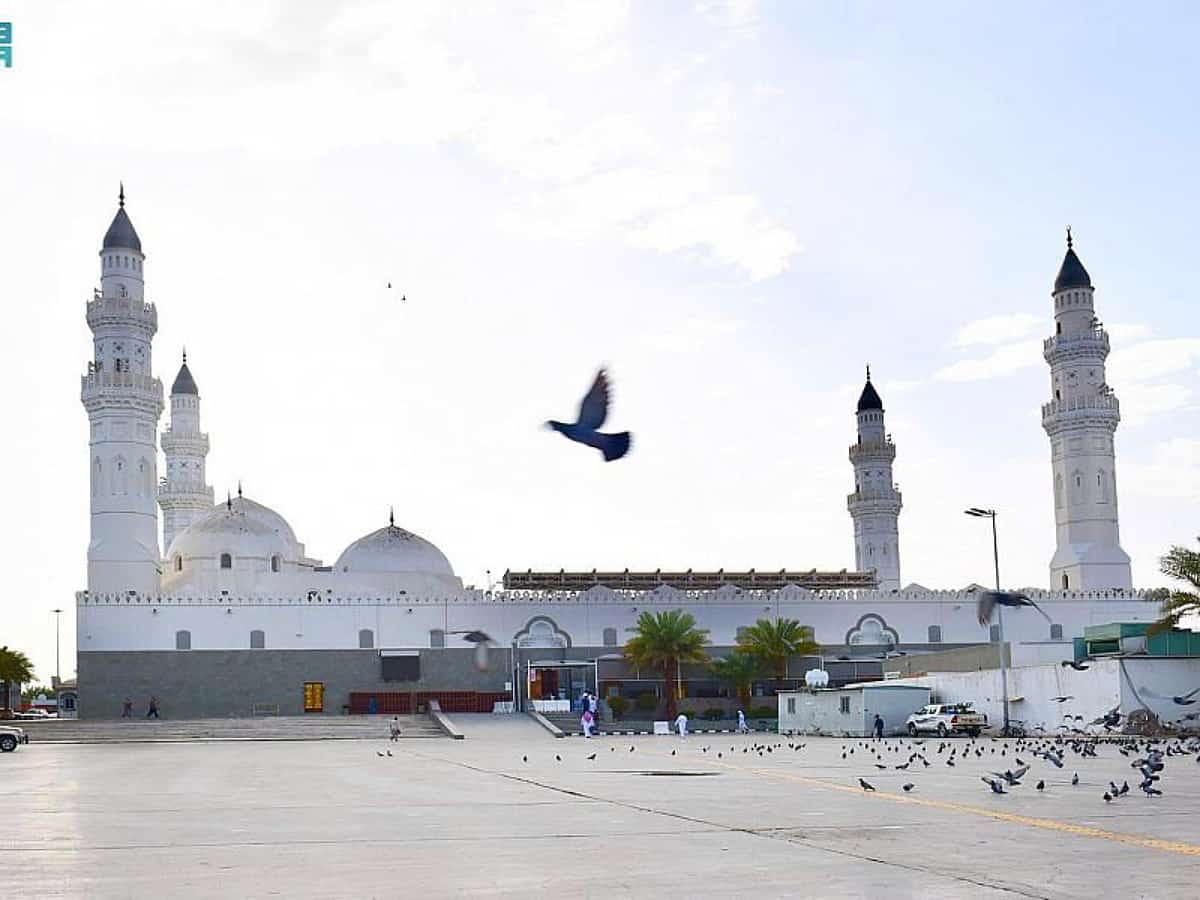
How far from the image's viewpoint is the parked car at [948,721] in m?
42.1

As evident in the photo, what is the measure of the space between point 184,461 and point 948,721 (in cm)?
5356

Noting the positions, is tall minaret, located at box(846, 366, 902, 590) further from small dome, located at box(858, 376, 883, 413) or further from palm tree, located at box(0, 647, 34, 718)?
palm tree, located at box(0, 647, 34, 718)

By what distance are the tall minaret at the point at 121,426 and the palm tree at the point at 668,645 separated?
21.2 meters

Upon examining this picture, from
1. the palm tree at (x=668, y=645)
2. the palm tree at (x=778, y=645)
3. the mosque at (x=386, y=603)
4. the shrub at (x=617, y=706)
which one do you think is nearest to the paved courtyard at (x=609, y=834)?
the palm tree at (x=668, y=645)

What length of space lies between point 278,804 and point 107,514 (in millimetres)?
49275

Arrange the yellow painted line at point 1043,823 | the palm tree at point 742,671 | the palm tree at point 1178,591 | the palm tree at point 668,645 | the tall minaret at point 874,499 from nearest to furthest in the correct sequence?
the yellow painted line at point 1043,823, the palm tree at point 1178,591, the palm tree at point 668,645, the palm tree at point 742,671, the tall minaret at point 874,499

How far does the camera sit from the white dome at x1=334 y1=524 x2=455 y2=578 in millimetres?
72750

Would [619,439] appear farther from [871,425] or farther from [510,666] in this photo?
[871,425]

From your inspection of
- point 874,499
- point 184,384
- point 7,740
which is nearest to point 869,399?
point 874,499

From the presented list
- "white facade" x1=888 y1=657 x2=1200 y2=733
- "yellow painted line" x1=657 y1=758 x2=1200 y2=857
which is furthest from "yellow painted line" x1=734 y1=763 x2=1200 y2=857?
"white facade" x1=888 y1=657 x2=1200 y2=733

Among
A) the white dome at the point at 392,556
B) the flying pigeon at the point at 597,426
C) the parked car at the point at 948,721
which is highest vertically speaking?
the white dome at the point at 392,556

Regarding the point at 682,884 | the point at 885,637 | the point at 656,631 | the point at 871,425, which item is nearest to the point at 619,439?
the point at 682,884

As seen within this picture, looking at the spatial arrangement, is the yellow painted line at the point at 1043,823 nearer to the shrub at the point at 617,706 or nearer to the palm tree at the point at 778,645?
the shrub at the point at 617,706

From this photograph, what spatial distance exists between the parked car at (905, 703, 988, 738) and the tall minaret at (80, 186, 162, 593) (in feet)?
117
